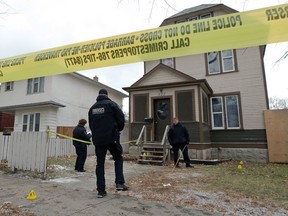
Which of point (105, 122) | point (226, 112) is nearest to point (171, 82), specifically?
point (226, 112)

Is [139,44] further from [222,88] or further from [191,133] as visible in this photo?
[222,88]

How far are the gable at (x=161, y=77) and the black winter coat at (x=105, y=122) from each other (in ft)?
27.1

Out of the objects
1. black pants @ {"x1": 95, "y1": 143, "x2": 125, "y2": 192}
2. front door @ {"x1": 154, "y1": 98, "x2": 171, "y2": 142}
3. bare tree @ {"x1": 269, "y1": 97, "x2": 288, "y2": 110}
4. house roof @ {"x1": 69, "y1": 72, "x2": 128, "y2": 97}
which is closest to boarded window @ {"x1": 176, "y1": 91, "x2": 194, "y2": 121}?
front door @ {"x1": 154, "y1": 98, "x2": 171, "y2": 142}

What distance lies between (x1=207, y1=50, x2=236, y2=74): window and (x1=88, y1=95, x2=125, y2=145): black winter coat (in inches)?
423

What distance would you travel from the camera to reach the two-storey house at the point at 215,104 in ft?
38.0

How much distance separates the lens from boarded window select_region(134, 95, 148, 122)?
40.9 feet

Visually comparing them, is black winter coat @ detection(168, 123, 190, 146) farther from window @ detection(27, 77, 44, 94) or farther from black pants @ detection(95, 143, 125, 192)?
window @ detection(27, 77, 44, 94)

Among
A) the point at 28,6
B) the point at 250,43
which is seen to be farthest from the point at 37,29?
the point at 250,43

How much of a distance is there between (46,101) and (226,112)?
11.9m

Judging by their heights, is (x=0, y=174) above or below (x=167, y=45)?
below

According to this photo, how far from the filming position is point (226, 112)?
517 inches

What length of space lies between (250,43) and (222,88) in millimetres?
10018

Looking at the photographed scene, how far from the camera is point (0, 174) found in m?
6.70

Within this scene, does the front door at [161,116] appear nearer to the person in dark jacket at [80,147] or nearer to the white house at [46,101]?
the person in dark jacket at [80,147]
